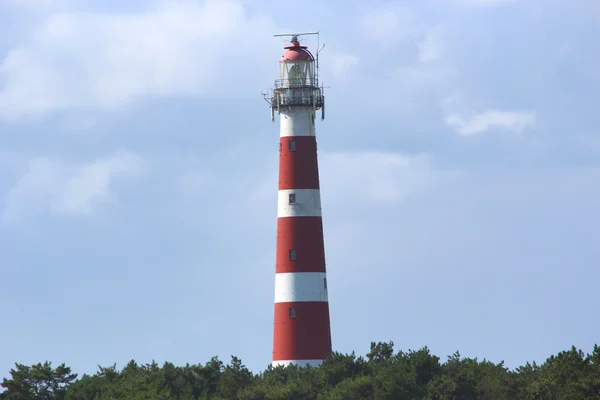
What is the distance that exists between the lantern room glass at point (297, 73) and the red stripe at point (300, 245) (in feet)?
19.0

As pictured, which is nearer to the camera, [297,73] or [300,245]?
[300,245]

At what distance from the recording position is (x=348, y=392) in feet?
187

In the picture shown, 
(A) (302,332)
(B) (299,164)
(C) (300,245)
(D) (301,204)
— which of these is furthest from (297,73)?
(A) (302,332)

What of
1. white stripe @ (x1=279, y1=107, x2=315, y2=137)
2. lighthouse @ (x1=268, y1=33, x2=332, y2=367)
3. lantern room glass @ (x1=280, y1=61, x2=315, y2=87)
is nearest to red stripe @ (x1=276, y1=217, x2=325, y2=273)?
lighthouse @ (x1=268, y1=33, x2=332, y2=367)

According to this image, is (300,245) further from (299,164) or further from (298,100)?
(298,100)

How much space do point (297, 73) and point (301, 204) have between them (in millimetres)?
5739

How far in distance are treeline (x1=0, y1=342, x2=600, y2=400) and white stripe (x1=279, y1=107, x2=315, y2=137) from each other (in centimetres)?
905

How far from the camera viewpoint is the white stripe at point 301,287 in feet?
202

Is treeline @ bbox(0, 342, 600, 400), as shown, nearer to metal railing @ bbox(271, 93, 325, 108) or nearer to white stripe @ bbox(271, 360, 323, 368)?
white stripe @ bbox(271, 360, 323, 368)

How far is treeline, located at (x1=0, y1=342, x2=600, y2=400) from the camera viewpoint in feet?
182

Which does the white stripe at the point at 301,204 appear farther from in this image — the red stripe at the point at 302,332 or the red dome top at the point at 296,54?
the red dome top at the point at 296,54

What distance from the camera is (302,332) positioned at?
61.6 m

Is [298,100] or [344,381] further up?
[298,100]

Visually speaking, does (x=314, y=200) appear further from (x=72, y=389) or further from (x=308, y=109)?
(x=72, y=389)
